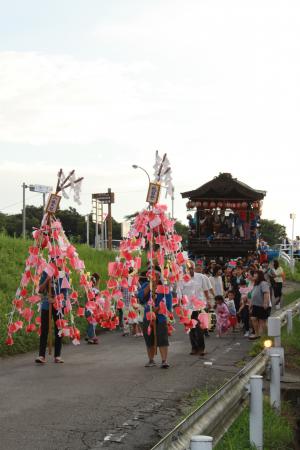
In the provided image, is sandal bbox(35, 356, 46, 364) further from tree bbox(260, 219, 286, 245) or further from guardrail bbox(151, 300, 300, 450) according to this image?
tree bbox(260, 219, 286, 245)

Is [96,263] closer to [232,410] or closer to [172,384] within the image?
[172,384]

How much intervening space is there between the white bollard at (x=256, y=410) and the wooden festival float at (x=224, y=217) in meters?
26.6

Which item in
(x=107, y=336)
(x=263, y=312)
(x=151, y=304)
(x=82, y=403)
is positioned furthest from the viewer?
(x=107, y=336)

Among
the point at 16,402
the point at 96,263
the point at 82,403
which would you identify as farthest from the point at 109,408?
the point at 96,263

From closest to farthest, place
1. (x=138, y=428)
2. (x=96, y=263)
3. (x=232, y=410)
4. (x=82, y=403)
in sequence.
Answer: (x=232, y=410) → (x=138, y=428) → (x=82, y=403) → (x=96, y=263)

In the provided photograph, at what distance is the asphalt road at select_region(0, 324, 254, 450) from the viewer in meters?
7.57

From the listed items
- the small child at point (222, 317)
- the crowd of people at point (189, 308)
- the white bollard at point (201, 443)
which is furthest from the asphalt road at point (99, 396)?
the white bollard at point (201, 443)

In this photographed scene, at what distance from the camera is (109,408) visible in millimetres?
9023

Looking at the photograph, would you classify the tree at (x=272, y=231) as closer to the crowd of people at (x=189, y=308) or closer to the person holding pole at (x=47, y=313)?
the crowd of people at (x=189, y=308)

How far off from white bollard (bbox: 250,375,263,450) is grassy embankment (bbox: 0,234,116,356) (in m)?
10.2

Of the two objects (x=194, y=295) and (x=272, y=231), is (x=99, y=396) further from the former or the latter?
(x=272, y=231)

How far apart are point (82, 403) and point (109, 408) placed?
1.68ft

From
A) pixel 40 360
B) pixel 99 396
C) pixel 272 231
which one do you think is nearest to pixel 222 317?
pixel 40 360

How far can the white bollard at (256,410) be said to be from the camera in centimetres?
629
